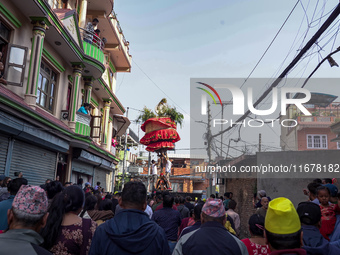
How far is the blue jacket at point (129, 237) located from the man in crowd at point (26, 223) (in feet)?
2.12

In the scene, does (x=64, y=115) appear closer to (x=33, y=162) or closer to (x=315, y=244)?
(x=33, y=162)

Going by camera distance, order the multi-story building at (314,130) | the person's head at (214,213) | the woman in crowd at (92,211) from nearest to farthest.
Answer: the person's head at (214,213) → the woman in crowd at (92,211) → the multi-story building at (314,130)

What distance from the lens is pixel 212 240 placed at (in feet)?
9.36

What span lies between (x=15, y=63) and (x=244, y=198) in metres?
12.9

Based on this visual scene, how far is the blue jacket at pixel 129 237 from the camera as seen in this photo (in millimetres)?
2688

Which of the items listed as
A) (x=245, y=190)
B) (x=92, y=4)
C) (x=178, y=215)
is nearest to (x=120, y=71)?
(x=92, y=4)

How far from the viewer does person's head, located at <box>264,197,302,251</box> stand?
2.34 metres

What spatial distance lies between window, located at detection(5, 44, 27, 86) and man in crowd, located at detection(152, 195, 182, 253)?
20.1 feet

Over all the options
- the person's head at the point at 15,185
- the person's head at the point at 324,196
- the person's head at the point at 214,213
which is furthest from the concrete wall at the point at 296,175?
the person's head at the point at 15,185

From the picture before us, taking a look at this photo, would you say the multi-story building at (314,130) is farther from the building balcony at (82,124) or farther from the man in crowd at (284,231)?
the man in crowd at (284,231)

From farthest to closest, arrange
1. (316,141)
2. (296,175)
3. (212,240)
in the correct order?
(316,141) → (296,175) → (212,240)

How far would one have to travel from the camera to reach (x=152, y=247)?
2758 mm

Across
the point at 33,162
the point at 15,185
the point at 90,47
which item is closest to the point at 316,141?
the point at 90,47

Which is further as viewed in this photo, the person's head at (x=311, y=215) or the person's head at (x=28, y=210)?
the person's head at (x=311, y=215)
